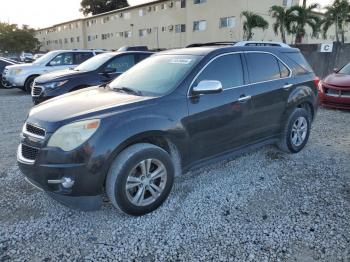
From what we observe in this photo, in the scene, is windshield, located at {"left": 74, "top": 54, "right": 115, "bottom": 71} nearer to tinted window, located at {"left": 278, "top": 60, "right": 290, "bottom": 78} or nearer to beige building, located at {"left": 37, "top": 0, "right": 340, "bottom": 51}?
tinted window, located at {"left": 278, "top": 60, "right": 290, "bottom": 78}

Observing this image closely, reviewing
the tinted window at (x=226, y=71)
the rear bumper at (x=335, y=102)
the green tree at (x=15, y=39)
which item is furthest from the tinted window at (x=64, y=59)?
the green tree at (x=15, y=39)

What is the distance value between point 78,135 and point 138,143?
2.04 ft

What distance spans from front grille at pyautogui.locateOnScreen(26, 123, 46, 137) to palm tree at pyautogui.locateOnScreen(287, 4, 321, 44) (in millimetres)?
22623

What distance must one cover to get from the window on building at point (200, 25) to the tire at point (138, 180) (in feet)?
97.8

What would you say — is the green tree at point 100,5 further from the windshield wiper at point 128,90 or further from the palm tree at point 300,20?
the windshield wiper at point 128,90

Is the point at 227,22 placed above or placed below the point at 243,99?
above

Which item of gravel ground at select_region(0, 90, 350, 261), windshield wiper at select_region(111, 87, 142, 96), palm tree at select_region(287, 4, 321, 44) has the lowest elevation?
gravel ground at select_region(0, 90, 350, 261)

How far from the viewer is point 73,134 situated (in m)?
2.97

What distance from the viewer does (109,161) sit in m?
3.02

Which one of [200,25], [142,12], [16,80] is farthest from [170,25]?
[16,80]

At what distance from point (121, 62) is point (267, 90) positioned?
5298 mm

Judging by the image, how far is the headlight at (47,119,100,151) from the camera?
2.95 m

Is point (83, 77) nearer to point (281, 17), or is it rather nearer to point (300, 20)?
point (281, 17)

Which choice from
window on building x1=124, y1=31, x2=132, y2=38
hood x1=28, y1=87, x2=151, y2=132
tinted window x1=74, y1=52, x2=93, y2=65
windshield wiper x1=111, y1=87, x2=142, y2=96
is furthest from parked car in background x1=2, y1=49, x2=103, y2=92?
window on building x1=124, y1=31, x2=132, y2=38
